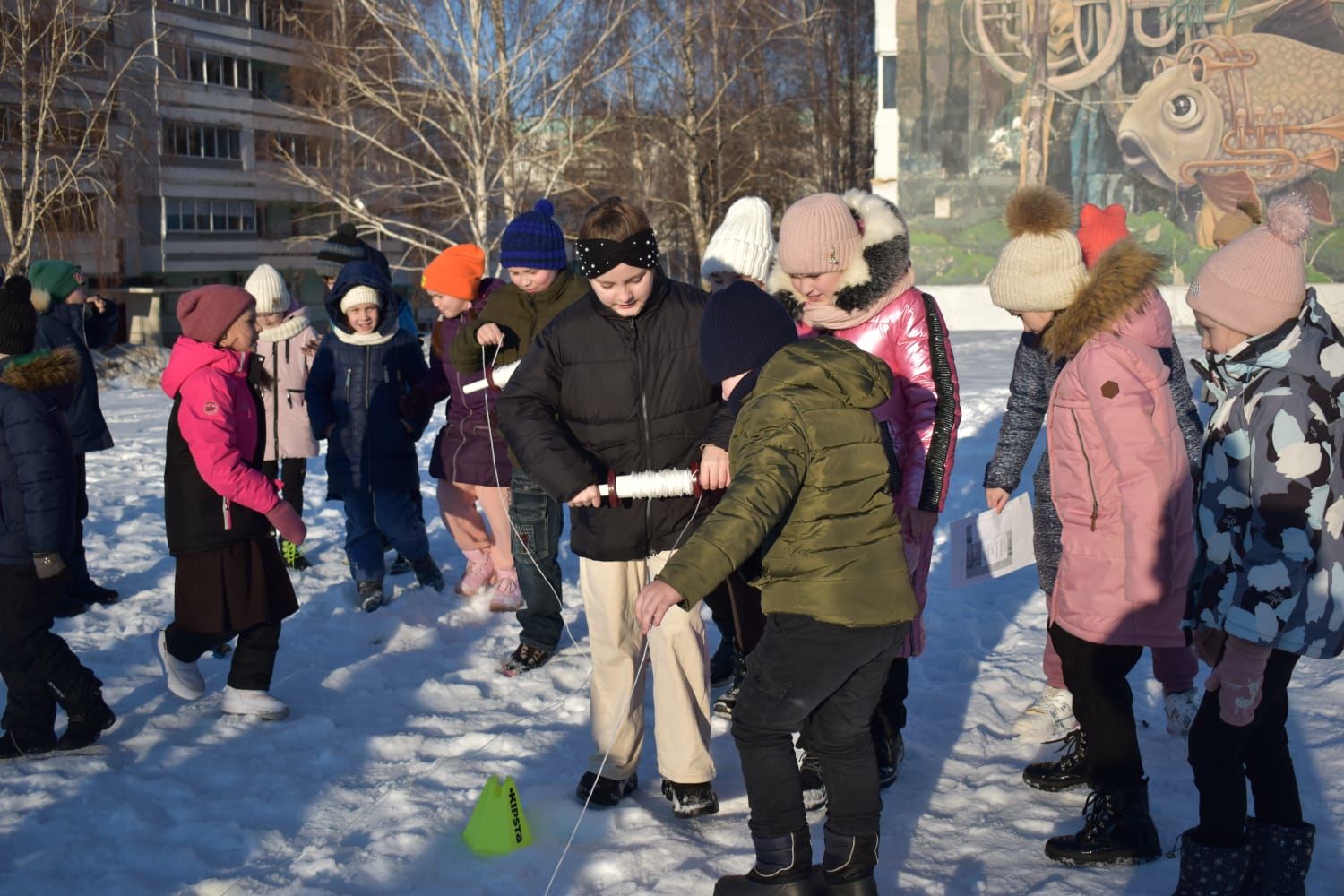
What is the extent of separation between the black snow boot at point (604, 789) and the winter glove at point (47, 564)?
2055 millimetres

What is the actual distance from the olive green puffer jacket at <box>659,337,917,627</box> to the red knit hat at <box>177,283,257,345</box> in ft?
8.46

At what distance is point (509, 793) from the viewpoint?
3738mm

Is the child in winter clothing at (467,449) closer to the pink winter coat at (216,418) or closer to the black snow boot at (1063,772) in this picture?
the pink winter coat at (216,418)

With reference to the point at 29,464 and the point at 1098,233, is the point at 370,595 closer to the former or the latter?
the point at 29,464

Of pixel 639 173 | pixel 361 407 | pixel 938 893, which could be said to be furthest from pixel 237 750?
pixel 639 173

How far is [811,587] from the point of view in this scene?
9.83ft

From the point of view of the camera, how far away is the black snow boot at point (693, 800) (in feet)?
12.9

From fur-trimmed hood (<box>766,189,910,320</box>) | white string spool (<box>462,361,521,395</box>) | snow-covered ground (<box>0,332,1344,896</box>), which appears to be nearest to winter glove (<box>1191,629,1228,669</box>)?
snow-covered ground (<box>0,332,1344,896</box>)

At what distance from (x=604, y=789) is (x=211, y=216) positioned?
42.4m

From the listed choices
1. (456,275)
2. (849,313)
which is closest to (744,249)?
(456,275)

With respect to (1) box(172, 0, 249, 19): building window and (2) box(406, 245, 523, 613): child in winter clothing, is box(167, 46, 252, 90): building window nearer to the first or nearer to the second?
(1) box(172, 0, 249, 19): building window

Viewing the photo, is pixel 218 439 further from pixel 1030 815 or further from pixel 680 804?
pixel 1030 815

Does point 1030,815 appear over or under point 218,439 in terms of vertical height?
under

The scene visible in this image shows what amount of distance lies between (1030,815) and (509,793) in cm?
170
